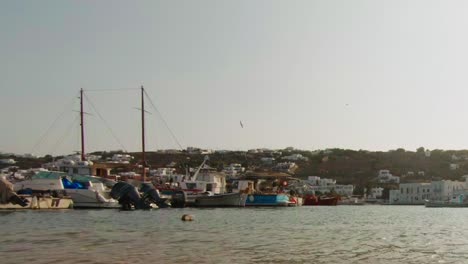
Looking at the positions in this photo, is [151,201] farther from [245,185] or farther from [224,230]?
[224,230]

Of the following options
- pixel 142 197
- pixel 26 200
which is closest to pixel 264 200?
pixel 142 197

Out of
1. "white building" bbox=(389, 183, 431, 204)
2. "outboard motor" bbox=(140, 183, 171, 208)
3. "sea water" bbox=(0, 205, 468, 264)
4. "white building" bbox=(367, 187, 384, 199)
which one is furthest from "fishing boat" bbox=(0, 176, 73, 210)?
"white building" bbox=(367, 187, 384, 199)

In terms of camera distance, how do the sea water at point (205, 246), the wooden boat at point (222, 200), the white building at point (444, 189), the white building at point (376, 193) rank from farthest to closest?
the white building at point (376, 193), the white building at point (444, 189), the wooden boat at point (222, 200), the sea water at point (205, 246)

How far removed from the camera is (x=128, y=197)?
195 feet

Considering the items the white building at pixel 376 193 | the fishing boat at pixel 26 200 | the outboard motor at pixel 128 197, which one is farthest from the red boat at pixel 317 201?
the white building at pixel 376 193

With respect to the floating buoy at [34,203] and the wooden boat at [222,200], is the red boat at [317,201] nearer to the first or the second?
the wooden boat at [222,200]

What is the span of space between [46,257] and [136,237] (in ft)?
27.2

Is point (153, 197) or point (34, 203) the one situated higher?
point (34, 203)

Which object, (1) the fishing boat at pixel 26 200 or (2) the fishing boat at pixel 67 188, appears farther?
(2) the fishing boat at pixel 67 188

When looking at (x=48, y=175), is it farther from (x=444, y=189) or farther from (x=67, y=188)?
(x=444, y=189)

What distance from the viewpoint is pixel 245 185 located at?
291 ft

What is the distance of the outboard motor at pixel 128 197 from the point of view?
59.1 m

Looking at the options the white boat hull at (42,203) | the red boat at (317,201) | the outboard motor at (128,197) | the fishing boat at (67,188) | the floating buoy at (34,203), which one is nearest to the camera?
the white boat hull at (42,203)

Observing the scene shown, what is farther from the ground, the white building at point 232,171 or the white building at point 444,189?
the white building at point 232,171
